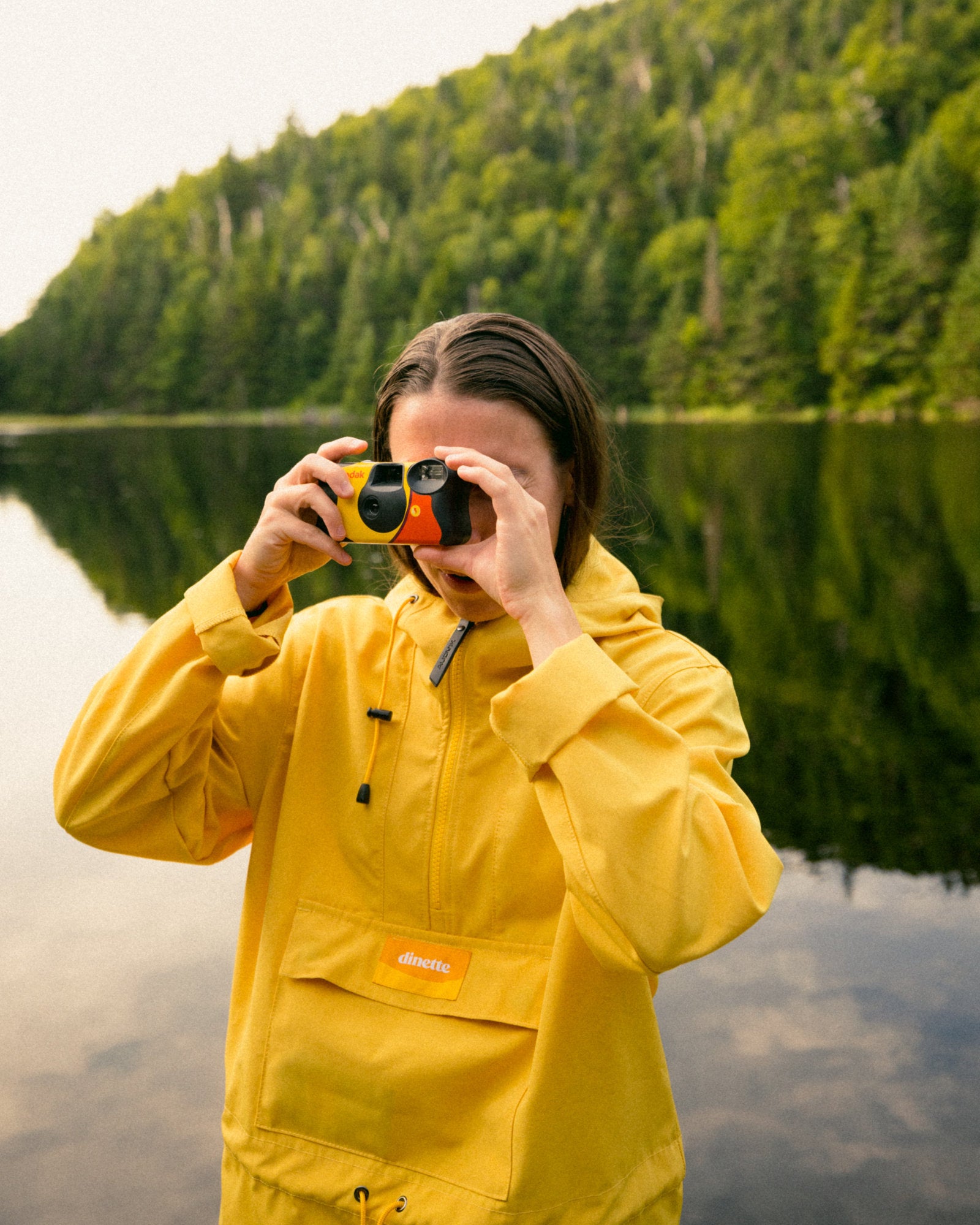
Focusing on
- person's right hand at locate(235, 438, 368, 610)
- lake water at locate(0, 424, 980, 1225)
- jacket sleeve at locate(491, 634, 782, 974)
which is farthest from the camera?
lake water at locate(0, 424, 980, 1225)

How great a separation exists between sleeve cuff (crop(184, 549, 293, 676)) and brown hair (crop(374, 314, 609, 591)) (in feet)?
1.07

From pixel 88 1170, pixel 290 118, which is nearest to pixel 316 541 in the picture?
pixel 88 1170

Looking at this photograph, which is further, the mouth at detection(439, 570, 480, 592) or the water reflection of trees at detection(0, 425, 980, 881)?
the water reflection of trees at detection(0, 425, 980, 881)

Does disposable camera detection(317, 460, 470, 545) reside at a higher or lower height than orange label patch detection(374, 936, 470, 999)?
higher

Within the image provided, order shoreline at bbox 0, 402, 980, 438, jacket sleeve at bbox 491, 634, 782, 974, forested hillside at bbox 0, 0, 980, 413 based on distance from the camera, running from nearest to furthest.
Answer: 1. jacket sleeve at bbox 491, 634, 782, 974
2. shoreline at bbox 0, 402, 980, 438
3. forested hillside at bbox 0, 0, 980, 413

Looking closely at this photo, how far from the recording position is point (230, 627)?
185 centimetres

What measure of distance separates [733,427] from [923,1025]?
46676 millimetres

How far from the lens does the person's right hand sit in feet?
6.20

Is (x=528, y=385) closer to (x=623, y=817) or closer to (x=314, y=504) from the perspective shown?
(x=314, y=504)

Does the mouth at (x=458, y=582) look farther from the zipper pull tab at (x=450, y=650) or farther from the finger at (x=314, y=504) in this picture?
the finger at (x=314, y=504)

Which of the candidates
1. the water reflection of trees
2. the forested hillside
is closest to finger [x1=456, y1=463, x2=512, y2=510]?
the water reflection of trees

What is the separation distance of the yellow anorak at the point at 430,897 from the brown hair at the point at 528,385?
0.12 meters

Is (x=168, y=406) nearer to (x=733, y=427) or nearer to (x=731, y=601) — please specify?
(x=733, y=427)

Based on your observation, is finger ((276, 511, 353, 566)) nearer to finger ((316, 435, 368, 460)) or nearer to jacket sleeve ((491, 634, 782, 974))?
finger ((316, 435, 368, 460))
